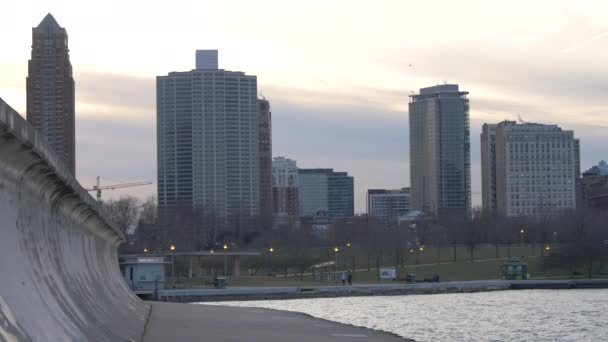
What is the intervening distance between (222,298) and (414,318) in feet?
99.5

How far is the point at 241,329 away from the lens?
1523 inches

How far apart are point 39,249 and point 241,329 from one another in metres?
22.9

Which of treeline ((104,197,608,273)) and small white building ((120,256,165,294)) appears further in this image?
treeline ((104,197,608,273))

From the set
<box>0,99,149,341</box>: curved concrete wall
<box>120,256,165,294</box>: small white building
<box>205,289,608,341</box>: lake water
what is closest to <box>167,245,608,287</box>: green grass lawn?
<box>120,256,165,294</box>: small white building

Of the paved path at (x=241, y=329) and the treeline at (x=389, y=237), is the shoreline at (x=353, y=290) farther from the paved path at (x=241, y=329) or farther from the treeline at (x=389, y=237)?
the paved path at (x=241, y=329)

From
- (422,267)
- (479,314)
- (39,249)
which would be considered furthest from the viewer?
(422,267)

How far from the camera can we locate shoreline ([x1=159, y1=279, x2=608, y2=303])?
288ft

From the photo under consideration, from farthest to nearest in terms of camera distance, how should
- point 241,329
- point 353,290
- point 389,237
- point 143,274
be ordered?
1. point 389,237
2. point 353,290
3. point 143,274
4. point 241,329

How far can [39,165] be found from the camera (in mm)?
15422

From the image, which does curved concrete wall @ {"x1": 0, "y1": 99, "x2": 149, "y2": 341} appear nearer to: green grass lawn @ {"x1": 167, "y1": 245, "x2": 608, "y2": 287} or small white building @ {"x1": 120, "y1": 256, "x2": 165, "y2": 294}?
small white building @ {"x1": 120, "y1": 256, "x2": 165, "y2": 294}

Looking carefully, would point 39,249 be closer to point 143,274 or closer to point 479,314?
point 479,314

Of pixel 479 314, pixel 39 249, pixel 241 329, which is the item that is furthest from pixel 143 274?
pixel 39 249

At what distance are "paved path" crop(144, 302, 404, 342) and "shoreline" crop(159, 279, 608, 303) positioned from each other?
37108 mm

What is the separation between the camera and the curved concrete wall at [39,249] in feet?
42.6
